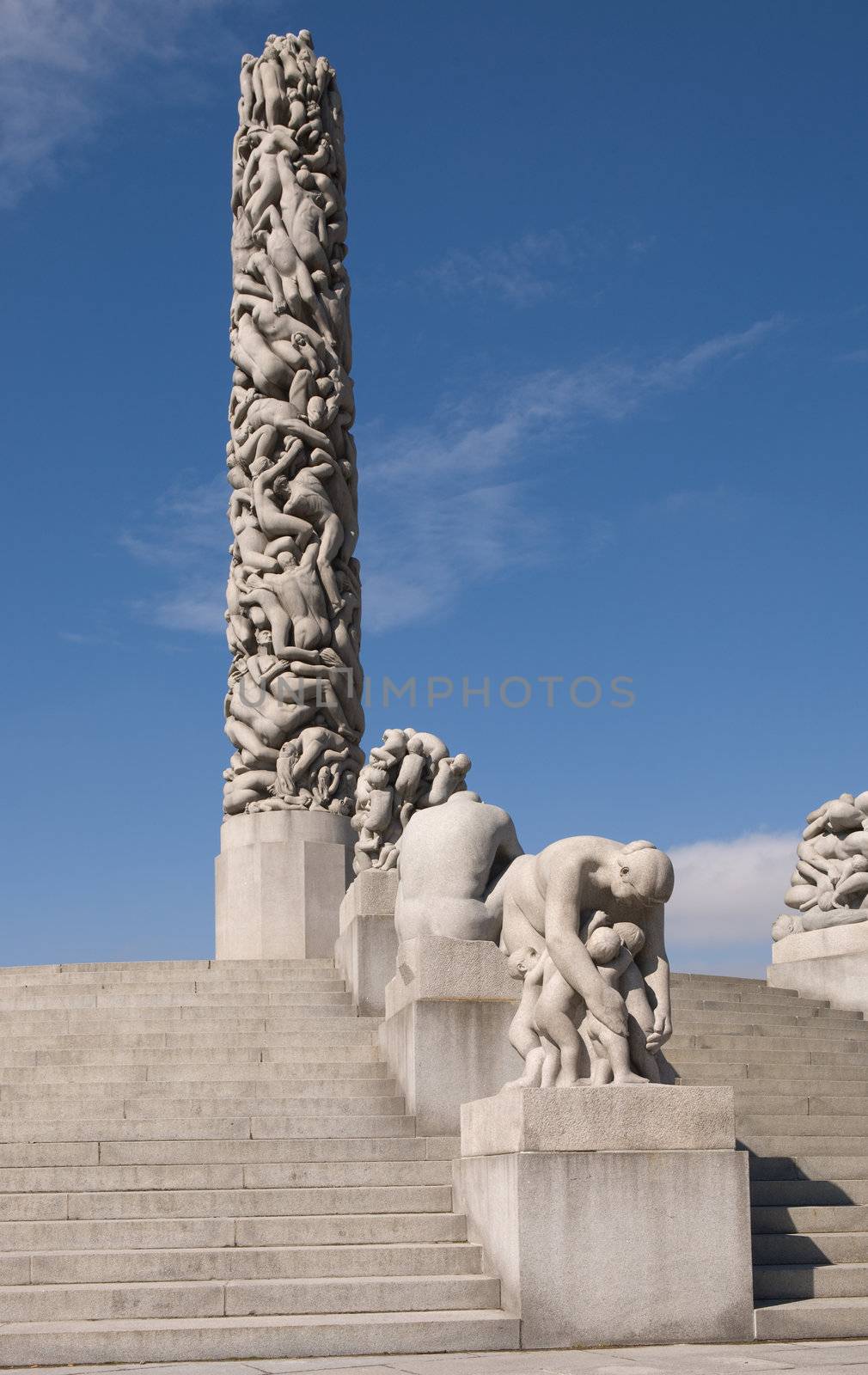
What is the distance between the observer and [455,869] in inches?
415

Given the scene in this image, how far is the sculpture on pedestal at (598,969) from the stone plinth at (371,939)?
377 centimetres

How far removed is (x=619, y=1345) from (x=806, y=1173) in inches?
103

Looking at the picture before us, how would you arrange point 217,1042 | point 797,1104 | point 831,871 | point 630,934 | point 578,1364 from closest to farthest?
point 578,1364
point 630,934
point 797,1104
point 217,1042
point 831,871

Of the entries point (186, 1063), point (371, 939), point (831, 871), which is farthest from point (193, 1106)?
point (831, 871)

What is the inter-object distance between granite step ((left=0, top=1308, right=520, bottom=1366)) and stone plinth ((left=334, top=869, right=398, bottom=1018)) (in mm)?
4548

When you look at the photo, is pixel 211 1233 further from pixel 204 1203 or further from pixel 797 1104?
pixel 797 1104

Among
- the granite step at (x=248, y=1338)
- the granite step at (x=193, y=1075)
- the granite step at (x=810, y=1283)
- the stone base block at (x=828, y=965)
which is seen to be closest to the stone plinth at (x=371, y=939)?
the granite step at (x=193, y=1075)

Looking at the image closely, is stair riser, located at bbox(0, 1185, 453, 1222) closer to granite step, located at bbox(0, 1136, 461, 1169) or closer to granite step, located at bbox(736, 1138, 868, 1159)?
granite step, located at bbox(0, 1136, 461, 1169)

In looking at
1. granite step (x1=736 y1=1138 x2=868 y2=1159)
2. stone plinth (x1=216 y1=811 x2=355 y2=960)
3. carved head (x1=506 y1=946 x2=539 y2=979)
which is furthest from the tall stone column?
carved head (x1=506 y1=946 x2=539 y2=979)

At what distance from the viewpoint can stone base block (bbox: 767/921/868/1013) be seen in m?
14.6

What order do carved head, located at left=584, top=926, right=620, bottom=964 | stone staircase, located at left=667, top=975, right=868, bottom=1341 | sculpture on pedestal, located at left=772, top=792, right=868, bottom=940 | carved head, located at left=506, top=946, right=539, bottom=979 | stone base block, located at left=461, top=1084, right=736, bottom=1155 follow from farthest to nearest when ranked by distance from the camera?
sculpture on pedestal, located at left=772, top=792, right=868, bottom=940, carved head, located at left=506, top=946, right=539, bottom=979, stone staircase, located at left=667, top=975, right=868, bottom=1341, carved head, located at left=584, top=926, right=620, bottom=964, stone base block, located at left=461, top=1084, right=736, bottom=1155

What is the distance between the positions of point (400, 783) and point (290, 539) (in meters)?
6.06

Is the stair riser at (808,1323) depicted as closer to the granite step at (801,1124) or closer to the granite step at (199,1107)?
the granite step at (801,1124)

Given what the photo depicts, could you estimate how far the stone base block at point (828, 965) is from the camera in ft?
47.9
